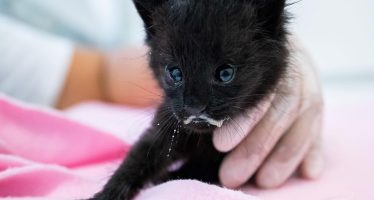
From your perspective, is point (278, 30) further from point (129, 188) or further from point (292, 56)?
point (129, 188)

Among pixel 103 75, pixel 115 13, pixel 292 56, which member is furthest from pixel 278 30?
pixel 115 13

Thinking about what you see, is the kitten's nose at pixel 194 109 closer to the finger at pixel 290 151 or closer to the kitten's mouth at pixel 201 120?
the kitten's mouth at pixel 201 120

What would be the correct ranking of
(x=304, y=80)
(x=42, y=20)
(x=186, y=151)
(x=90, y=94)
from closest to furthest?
(x=186, y=151) < (x=304, y=80) < (x=90, y=94) < (x=42, y=20)

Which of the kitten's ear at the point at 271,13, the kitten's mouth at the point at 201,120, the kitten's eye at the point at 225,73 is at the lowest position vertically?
the kitten's mouth at the point at 201,120

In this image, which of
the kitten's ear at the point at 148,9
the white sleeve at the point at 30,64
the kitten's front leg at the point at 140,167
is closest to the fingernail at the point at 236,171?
the kitten's front leg at the point at 140,167

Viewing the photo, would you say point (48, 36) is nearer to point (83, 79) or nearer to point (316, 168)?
point (83, 79)

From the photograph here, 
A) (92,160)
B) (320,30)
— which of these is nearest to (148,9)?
(92,160)
